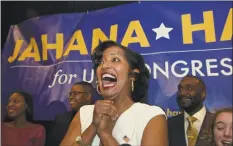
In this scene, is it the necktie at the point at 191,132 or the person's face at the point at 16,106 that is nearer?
the necktie at the point at 191,132

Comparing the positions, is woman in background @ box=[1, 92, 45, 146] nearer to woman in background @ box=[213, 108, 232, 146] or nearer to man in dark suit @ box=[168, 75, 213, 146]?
man in dark suit @ box=[168, 75, 213, 146]

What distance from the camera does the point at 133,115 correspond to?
1.38 m

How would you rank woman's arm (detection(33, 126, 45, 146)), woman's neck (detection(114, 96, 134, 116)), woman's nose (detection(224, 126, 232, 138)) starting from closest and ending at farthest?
woman's nose (detection(224, 126, 232, 138)), woman's neck (detection(114, 96, 134, 116)), woman's arm (detection(33, 126, 45, 146))

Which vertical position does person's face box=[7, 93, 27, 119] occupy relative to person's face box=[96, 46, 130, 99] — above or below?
below

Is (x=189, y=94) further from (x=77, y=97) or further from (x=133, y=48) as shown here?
(x=77, y=97)

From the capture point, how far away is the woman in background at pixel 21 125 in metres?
1.53

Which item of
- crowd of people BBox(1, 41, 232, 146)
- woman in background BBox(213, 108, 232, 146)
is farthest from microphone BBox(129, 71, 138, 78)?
woman in background BBox(213, 108, 232, 146)

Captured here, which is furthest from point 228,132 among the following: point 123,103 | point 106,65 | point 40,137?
point 40,137

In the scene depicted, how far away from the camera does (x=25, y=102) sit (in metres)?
1.56

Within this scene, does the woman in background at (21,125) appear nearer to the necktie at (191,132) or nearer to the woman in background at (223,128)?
the necktie at (191,132)

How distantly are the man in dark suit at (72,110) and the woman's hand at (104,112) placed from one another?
0.28 ft

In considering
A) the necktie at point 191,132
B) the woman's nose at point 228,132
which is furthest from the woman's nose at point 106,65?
the woman's nose at point 228,132

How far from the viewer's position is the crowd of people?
1320mm

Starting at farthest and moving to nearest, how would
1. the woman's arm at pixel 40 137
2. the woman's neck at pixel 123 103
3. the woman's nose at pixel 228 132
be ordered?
1. the woman's arm at pixel 40 137
2. the woman's neck at pixel 123 103
3. the woman's nose at pixel 228 132
